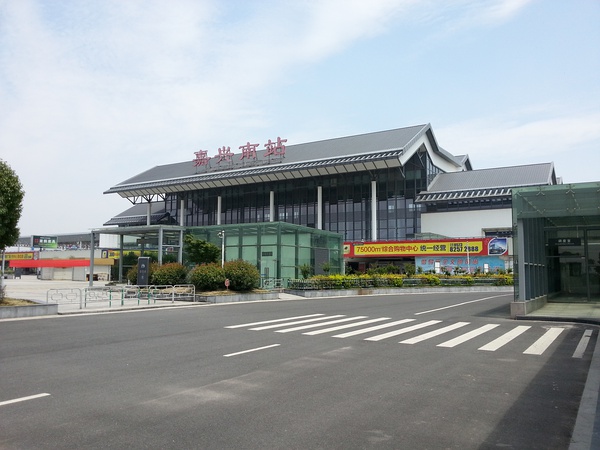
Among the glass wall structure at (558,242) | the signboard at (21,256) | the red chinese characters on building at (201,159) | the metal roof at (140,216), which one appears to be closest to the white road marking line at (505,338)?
the glass wall structure at (558,242)

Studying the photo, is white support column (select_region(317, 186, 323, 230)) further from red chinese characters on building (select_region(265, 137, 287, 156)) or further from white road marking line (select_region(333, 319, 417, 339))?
white road marking line (select_region(333, 319, 417, 339))

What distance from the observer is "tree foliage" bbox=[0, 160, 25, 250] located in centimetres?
1802

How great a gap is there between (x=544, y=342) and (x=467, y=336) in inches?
76.4

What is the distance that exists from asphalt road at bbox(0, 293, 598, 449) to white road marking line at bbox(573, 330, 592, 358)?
0.08 ft

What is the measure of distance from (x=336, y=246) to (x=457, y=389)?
40.1 meters

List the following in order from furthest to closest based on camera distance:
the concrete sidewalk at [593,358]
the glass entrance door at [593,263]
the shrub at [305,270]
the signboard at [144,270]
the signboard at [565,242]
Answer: the shrub at [305,270]
the signboard at [144,270]
the signboard at [565,242]
the glass entrance door at [593,263]
the concrete sidewalk at [593,358]

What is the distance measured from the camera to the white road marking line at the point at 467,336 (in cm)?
1225

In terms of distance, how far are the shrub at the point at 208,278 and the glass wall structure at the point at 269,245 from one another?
6097 millimetres

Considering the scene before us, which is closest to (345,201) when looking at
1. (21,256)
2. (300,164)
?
(300,164)

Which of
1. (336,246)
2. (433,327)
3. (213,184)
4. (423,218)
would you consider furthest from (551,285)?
(213,184)

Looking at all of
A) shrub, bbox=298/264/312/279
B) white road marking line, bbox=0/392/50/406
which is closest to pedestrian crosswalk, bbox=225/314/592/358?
white road marking line, bbox=0/392/50/406

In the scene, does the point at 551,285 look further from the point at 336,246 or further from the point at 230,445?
Result: the point at 230,445

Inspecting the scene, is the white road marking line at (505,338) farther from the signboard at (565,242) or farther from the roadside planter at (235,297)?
the roadside planter at (235,297)

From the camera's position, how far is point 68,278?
7244cm
